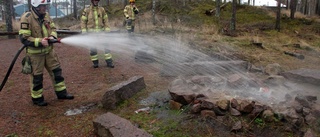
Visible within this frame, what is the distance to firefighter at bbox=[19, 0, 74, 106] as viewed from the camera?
15.6ft

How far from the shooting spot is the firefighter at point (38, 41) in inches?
188

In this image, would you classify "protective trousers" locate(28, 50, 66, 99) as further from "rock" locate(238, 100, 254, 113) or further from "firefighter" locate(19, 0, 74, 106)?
"rock" locate(238, 100, 254, 113)

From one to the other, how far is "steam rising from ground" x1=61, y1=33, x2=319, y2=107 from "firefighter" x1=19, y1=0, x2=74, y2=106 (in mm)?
848

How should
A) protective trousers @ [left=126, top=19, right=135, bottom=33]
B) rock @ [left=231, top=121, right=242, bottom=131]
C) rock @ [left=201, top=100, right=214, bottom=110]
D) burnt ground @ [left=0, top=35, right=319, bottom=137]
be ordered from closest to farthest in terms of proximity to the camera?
rock @ [left=231, top=121, right=242, bottom=131] < burnt ground @ [left=0, top=35, right=319, bottom=137] < rock @ [left=201, top=100, right=214, bottom=110] < protective trousers @ [left=126, top=19, right=135, bottom=33]

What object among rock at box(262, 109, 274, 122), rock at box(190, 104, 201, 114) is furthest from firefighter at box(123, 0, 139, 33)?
rock at box(262, 109, 274, 122)

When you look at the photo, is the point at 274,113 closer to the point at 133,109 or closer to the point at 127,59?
the point at 133,109

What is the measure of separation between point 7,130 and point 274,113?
155 inches

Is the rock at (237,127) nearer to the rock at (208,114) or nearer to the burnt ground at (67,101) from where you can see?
the rock at (208,114)

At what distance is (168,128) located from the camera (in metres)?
3.90

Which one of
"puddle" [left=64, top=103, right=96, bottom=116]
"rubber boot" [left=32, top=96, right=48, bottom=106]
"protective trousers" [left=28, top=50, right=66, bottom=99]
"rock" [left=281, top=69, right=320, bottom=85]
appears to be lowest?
"puddle" [left=64, top=103, right=96, bottom=116]

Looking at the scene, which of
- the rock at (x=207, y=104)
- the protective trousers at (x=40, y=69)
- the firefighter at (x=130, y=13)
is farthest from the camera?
the firefighter at (x=130, y=13)

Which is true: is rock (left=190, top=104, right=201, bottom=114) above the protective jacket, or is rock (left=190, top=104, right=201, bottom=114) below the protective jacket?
below

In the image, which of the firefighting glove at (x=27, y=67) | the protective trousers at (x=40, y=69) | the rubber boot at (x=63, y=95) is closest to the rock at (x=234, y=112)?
the rubber boot at (x=63, y=95)

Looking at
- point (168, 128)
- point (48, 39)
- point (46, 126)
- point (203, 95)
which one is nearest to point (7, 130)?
point (46, 126)
